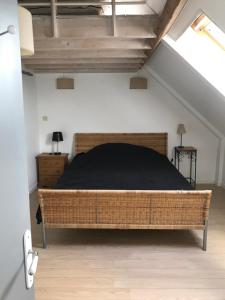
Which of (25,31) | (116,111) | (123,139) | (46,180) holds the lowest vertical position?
(46,180)

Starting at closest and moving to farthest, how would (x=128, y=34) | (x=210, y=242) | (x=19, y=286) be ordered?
(x=19, y=286) → (x=128, y=34) → (x=210, y=242)

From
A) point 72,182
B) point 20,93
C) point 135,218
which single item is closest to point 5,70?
point 20,93

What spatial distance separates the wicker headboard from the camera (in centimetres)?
469

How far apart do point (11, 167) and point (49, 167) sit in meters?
3.78

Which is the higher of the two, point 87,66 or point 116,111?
point 87,66

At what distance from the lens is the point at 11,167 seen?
0.79 m

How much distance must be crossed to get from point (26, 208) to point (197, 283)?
1853mm

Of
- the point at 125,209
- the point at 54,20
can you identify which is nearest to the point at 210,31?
the point at 54,20

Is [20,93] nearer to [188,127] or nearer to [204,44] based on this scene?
[204,44]

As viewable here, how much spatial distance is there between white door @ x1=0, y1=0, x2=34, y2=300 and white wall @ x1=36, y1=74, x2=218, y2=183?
3.86 meters

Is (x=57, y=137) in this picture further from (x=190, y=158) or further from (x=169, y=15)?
(x=169, y=15)

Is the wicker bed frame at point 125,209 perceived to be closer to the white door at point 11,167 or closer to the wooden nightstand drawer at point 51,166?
the white door at point 11,167

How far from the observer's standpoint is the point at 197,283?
2162 millimetres

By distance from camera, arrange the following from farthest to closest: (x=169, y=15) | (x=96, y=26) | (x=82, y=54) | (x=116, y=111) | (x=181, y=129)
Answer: (x=116, y=111) → (x=181, y=129) → (x=82, y=54) → (x=96, y=26) → (x=169, y=15)
